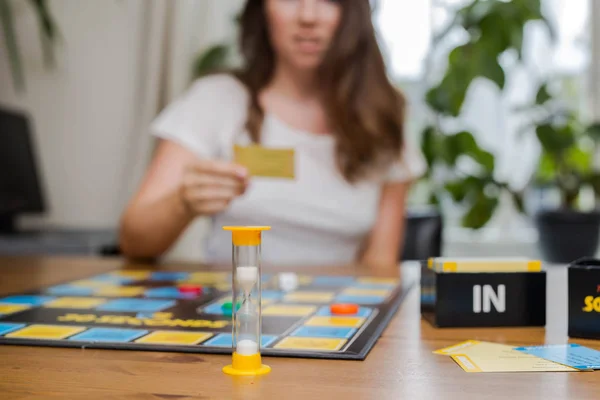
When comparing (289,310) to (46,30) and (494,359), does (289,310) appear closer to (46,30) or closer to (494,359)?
(494,359)

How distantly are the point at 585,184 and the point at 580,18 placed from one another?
83 centimetres

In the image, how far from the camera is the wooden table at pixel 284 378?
51 cm

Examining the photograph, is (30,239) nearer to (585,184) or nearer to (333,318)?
(333,318)

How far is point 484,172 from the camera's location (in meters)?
2.69

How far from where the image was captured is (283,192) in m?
1.60

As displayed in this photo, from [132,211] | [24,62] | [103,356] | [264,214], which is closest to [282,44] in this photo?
[264,214]

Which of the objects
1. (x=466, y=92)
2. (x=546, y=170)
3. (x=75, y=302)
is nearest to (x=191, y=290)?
(x=75, y=302)

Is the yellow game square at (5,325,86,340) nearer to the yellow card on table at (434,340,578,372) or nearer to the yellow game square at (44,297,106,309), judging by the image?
the yellow game square at (44,297,106,309)

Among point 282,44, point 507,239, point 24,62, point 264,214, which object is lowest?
point 507,239

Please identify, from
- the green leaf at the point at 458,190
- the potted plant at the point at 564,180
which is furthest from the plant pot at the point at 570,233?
the green leaf at the point at 458,190

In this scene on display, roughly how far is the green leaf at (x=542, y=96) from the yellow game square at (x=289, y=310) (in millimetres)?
2055

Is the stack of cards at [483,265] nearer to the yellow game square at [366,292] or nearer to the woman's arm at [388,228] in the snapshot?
the yellow game square at [366,292]

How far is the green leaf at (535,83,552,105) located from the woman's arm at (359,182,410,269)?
3.76ft

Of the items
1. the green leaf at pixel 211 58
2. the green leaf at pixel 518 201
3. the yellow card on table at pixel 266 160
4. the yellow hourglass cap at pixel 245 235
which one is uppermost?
the green leaf at pixel 211 58
